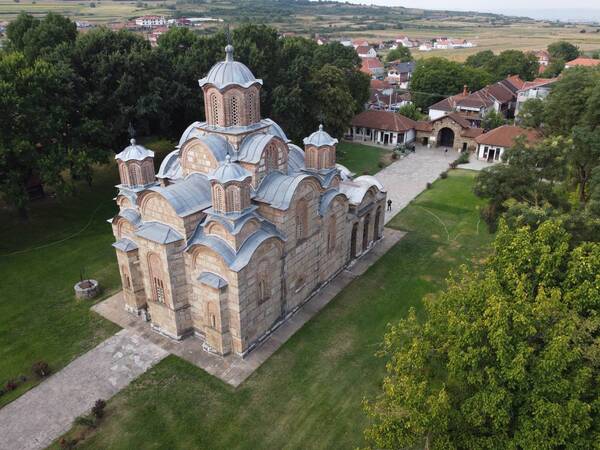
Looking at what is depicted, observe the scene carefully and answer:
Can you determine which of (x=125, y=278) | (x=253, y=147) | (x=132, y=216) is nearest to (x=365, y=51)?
(x=253, y=147)

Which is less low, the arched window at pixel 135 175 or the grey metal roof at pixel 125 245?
the arched window at pixel 135 175

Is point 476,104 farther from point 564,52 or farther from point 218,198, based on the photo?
point 564,52

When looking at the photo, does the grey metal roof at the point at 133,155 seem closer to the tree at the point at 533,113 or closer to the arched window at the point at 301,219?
the arched window at the point at 301,219

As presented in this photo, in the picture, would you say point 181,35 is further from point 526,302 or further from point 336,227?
point 526,302

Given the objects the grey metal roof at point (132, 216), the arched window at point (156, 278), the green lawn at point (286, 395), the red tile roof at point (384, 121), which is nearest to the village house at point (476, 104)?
the red tile roof at point (384, 121)

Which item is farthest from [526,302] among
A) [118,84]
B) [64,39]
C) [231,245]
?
[64,39]

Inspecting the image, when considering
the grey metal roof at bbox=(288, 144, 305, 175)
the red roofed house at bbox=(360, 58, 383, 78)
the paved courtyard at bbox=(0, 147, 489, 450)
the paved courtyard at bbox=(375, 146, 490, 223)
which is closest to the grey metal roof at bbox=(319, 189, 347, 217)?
the grey metal roof at bbox=(288, 144, 305, 175)
